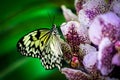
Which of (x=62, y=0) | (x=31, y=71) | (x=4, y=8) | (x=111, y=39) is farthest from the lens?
(x=4, y=8)

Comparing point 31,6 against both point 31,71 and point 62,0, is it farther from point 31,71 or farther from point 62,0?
point 31,71

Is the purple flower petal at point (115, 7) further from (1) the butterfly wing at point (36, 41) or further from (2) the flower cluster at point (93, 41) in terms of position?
(1) the butterfly wing at point (36, 41)

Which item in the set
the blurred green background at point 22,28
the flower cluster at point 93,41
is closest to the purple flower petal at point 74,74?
the flower cluster at point 93,41

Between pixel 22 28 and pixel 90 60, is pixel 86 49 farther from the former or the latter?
pixel 22 28

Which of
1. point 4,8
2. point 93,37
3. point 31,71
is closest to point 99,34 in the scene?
point 93,37

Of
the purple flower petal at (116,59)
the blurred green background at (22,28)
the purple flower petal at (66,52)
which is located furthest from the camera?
the blurred green background at (22,28)

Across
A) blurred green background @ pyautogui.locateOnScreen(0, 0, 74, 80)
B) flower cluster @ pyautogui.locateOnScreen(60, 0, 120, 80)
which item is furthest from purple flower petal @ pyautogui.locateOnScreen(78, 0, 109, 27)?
blurred green background @ pyautogui.locateOnScreen(0, 0, 74, 80)

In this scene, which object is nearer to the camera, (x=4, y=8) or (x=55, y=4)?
(x=55, y=4)

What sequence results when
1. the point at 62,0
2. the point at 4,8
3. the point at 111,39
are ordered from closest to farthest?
1. the point at 111,39
2. the point at 62,0
3. the point at 4,8
